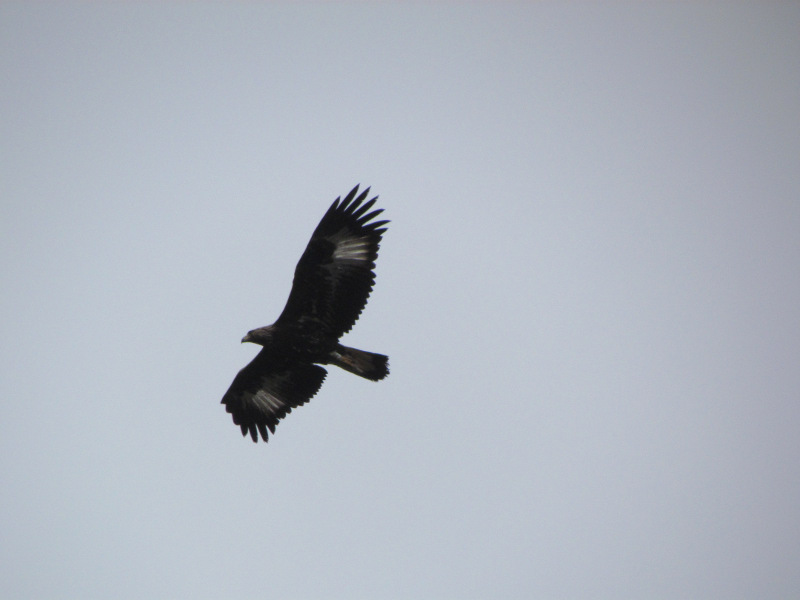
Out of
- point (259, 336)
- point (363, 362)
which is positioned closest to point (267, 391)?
point (259, 336)

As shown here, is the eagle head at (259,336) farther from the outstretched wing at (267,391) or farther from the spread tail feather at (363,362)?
the spread tail feather at (363,362)

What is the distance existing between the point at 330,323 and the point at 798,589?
81.4 meters

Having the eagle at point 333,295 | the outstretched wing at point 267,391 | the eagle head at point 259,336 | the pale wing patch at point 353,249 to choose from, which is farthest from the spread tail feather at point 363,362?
the pale wing patch at point 353,249

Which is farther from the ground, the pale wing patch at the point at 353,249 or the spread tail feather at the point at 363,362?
the pale wing patch at the point at 353,249

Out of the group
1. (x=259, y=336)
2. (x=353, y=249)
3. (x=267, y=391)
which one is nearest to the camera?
(x=353, y=249)

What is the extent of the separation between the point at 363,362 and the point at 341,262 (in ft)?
4.70

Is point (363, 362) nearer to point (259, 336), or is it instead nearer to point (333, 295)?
point (333, 295)

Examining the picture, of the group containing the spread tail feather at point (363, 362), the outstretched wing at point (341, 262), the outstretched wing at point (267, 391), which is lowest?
the outstretched wing at point (267, 391)

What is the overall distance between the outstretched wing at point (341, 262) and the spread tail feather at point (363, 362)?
0.37 m

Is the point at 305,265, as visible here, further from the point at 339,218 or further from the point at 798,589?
the point at 798,589

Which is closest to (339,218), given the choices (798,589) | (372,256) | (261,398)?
(372,256)

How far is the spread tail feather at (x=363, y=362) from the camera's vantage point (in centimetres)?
1059

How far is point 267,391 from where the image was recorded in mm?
11664

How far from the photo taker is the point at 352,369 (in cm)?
1071
